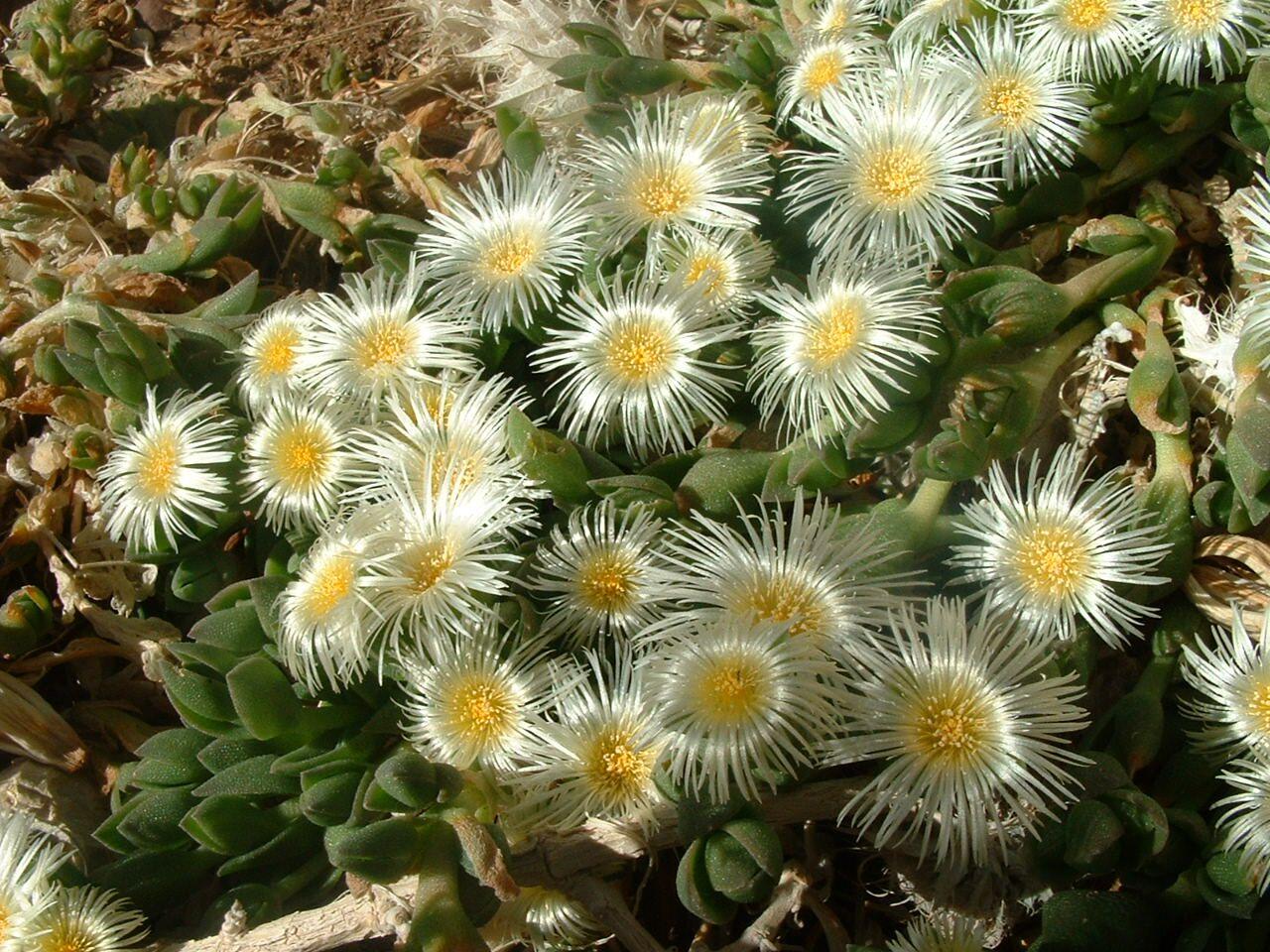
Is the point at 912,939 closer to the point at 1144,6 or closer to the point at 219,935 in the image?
the point at 219,935

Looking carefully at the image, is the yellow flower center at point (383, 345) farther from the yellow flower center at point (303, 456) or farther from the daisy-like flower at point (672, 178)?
the daisy-like flower at point (672, 178)

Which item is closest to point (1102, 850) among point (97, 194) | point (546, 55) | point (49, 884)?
point (49, 884)

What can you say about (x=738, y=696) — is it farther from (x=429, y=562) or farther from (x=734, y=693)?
(x=429, y=562)

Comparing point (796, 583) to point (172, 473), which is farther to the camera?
point (172, 473)

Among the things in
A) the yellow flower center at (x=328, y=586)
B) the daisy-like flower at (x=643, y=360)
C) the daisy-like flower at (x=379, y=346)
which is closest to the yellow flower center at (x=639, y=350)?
the daisy-like flower at (x=643, y=360)

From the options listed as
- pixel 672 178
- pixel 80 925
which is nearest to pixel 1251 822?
pixel 672 178

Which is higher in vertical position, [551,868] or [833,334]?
[833,334]

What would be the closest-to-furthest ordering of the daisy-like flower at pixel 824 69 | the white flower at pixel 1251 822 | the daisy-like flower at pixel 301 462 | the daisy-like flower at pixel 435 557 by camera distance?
the white flower at pixel 1251 822 → the daisy-like flower at pixel 435 557 → the daisy-like flower at pixel 301 462 → the daisy-like flower at pixel 824 69

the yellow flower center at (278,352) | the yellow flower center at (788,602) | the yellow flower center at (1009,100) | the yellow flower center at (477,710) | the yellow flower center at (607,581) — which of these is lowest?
the yellow flower center at (477,710)
